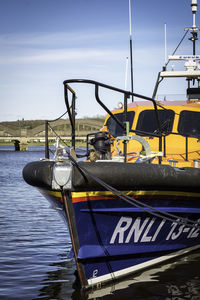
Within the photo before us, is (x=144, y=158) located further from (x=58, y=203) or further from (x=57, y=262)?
(x=57, y=262)

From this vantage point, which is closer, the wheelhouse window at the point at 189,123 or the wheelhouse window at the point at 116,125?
the wheelhouse window at the point at 189,123

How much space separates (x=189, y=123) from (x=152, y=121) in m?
0.62

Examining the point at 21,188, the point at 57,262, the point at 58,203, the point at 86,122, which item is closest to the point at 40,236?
the point at 57,262

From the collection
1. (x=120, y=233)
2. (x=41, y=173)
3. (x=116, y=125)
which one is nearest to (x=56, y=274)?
(x=120, y=233)

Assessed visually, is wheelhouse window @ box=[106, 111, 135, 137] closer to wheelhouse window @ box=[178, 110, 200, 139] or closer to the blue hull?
wheelhouse window @ box=[178, 110, 200, 139]

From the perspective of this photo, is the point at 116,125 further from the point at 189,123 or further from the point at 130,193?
the point at 130,193

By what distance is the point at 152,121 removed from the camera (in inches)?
298

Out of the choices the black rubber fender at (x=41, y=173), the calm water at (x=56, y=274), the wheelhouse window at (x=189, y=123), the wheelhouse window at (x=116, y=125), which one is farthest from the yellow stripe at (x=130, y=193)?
the wheelhouse window at (x=116, y=125)

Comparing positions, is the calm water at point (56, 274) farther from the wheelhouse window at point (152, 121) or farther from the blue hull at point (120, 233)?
the wheelhouse window at point (152, 121)

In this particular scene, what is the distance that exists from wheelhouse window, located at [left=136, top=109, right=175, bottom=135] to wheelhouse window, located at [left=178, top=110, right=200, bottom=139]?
16 cm

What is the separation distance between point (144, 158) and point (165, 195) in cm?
56

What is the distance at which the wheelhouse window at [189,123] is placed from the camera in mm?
7316

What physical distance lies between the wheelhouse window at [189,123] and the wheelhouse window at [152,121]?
6.3 inches

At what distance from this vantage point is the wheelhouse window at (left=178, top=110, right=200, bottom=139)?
7.32 meters
